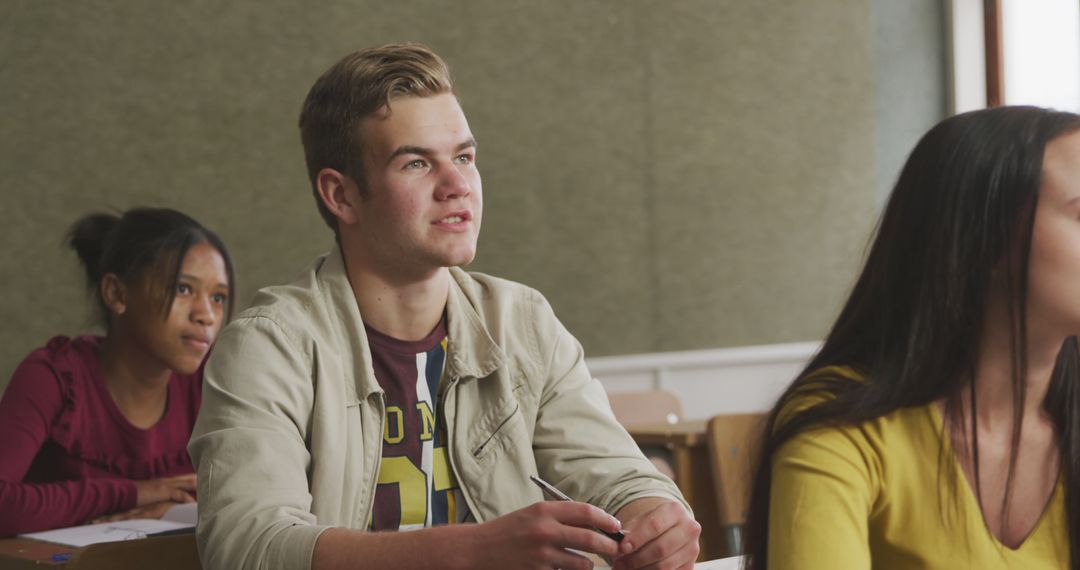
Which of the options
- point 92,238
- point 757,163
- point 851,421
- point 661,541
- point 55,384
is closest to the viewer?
point 851,421

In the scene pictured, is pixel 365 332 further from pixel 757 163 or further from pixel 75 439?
pixel 757 163

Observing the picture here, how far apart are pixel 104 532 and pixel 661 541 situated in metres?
1.16

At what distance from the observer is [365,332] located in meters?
1.67

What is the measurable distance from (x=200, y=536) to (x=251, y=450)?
0.42 ft

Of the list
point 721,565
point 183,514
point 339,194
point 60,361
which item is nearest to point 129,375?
point 60,361

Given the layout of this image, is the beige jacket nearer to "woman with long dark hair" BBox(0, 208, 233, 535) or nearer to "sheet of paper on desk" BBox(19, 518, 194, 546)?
"sheet of paper on desk" BBox(19, 518, 194, 546)

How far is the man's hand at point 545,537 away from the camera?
130 centimetres

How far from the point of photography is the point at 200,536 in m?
1.50

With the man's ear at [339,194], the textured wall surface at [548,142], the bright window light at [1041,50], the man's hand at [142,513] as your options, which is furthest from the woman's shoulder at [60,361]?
the bright window light at [1041,50]

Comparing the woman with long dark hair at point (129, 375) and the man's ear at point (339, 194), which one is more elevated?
the man's ear at point (339, 194)

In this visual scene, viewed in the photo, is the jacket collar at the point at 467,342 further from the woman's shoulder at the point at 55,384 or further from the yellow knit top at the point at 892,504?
the woman's shoulder at the point at 55,384

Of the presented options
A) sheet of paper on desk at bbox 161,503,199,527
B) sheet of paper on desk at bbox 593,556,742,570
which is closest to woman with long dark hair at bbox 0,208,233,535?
sheet of paper on desk at bbox 161,503,199,527

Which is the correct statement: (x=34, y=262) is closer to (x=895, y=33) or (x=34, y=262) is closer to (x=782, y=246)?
(x=782, y=246)

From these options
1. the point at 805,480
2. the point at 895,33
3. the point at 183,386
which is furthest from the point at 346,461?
the point at 895,33
